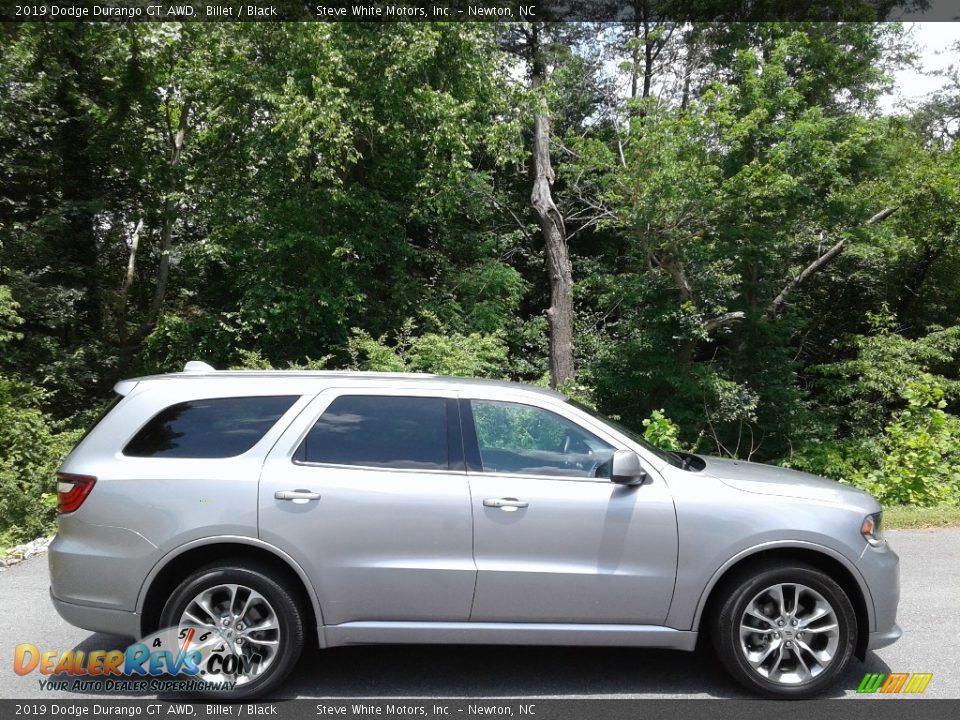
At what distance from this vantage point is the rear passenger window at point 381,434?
14.9ft

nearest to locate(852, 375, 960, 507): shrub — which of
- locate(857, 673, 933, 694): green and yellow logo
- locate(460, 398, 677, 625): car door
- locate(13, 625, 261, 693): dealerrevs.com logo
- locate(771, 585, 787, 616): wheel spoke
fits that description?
locate(857, 673, 933, 694): green and yellow logo

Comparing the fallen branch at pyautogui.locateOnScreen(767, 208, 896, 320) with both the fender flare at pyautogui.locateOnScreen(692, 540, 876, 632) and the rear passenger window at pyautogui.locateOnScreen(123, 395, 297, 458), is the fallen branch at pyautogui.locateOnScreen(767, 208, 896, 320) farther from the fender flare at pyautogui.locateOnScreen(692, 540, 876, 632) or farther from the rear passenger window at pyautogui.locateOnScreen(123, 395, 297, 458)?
the rear passenger window at pyautogui.locateOnScreen(123, 395, 297, 458)

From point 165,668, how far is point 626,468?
9.17 feet

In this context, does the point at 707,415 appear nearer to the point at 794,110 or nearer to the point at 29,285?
the point at 794,110

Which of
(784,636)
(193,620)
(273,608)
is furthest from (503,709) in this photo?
(193,620)

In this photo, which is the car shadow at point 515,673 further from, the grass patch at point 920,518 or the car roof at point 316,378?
the grass patch at point 920,518

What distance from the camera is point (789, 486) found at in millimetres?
4621

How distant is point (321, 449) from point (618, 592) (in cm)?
187

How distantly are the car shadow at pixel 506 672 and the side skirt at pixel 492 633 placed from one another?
34 cm

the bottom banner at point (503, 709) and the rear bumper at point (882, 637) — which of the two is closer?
the bottom banner at point (503, 709)

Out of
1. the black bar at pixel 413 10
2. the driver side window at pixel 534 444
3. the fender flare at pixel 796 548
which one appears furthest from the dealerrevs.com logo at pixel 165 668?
the black bar at pixel 413 10

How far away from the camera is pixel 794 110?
15.9m

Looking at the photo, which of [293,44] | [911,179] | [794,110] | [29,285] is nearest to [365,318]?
[293,44]

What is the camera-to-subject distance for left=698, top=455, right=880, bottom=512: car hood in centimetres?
455
